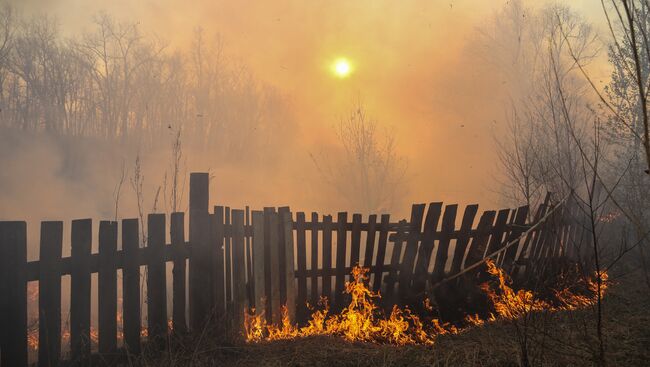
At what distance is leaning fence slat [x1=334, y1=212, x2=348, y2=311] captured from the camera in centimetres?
527

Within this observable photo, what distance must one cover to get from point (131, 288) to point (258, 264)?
51.9 inches

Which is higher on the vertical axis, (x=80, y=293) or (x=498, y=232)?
(x=498, y=232)

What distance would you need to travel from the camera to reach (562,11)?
61.3ft

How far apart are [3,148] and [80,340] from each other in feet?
65.4

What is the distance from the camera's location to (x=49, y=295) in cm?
328

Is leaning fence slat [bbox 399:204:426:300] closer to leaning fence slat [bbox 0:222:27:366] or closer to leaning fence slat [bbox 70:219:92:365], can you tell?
leaning fence slat [bbox 70:219:92:365]

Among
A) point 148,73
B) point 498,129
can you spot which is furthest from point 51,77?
point 498,129

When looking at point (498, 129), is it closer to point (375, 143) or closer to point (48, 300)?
point (375, 143)

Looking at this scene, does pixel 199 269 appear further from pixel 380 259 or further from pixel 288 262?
pixel 380 259

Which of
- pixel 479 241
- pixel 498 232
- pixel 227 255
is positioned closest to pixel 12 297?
pixel 227 255

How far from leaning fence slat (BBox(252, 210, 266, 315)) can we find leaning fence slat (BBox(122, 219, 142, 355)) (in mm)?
1237

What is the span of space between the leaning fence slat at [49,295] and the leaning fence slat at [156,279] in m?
0.68

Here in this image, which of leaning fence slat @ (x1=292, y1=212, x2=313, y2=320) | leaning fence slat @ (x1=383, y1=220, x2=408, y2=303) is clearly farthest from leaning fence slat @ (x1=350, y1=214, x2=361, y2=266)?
leaning fence slat @ (x1=292, y1=212, x2=313, y2=320)

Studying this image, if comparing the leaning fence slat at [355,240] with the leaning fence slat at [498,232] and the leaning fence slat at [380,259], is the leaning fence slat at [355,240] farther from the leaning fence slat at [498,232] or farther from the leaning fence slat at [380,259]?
the leaning fence slat at [498,232]
